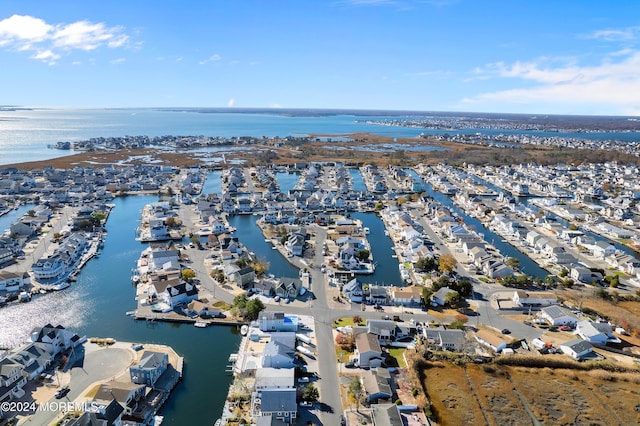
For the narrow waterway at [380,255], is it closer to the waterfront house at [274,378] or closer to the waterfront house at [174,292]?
the waterfront house at [174,292]

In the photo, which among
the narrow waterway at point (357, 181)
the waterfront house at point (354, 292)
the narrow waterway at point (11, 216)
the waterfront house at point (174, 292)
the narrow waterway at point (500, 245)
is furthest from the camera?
the narrow waterway at point (357, 181)

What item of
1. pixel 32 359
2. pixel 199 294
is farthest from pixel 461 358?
pixel 32 359

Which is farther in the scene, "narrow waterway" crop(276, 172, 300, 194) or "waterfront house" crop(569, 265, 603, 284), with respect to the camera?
"narrow waterway" crop(276, 172, 300, 194)

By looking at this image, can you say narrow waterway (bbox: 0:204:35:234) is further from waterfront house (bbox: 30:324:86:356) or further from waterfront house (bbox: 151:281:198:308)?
waterfront house (bbox: 30:324:86:356)

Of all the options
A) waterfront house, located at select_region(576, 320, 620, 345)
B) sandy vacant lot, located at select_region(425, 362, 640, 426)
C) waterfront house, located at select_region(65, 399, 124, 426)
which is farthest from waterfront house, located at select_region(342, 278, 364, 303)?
waterfront house, located at select_region(65, 399, 124, 426)

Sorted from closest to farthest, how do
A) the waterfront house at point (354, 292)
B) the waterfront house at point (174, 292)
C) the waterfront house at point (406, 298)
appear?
the waterfront house at point (174, 292)
the waterfront house at point (406, 298)
the waterfront house at point (354, 292)

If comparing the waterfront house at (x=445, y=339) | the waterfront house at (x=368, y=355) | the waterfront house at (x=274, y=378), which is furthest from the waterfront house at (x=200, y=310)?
the waterfront house at (x=445, y=339)
